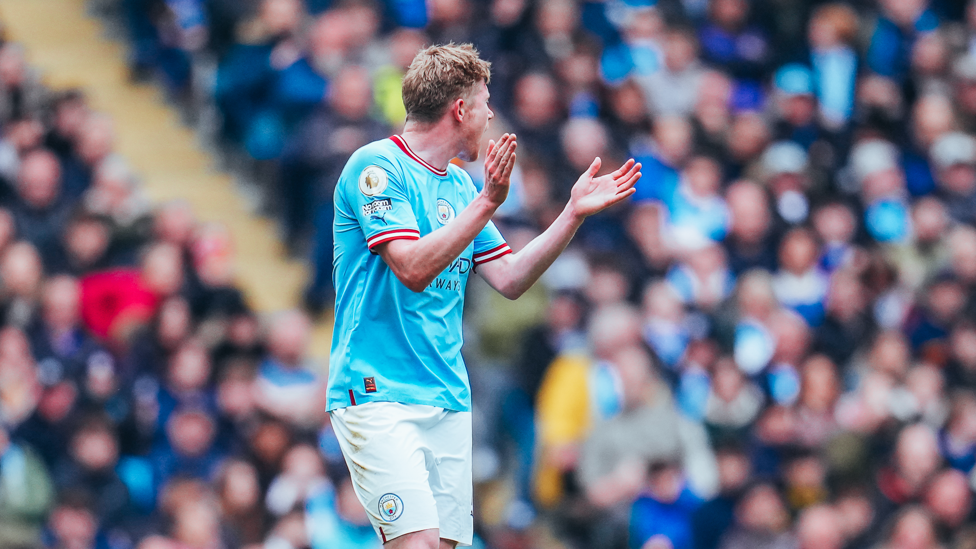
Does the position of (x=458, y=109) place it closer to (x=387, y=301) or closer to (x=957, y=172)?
(x=387, y=301)

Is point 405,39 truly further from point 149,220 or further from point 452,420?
point 452,420

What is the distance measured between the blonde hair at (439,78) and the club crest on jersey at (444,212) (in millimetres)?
328

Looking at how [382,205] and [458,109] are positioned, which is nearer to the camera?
[382,205]

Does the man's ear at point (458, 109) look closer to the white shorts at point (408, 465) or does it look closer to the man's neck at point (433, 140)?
the man's neck at point (433, 140)

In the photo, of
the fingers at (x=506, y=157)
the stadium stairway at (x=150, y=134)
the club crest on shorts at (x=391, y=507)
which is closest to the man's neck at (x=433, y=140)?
the fingers at (x=506, y=157)

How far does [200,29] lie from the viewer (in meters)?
13.1

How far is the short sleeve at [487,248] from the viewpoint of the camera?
529 centimetres

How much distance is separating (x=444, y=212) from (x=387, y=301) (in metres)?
0.44

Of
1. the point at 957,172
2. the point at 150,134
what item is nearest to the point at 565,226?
the point at 957,172

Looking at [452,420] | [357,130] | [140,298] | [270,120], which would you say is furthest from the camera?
[270,120]

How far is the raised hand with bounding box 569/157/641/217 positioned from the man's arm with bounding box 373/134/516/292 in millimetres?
524

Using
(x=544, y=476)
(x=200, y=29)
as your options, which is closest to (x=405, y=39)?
(x=200, y=29)

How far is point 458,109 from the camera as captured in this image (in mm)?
4820

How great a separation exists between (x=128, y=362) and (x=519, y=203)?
3550 mm
